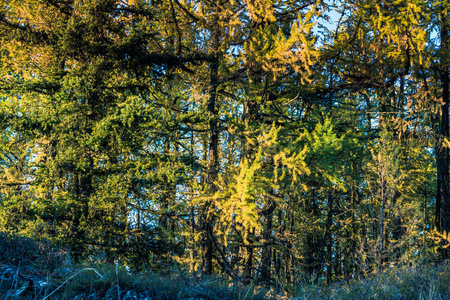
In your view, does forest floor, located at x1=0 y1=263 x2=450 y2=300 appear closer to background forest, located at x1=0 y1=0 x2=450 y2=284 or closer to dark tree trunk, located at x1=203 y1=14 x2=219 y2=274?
background forest, located at x1=0 y1=0 x2=450 y2=284

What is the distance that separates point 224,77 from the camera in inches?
371

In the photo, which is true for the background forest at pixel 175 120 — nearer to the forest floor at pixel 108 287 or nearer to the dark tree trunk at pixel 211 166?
the dark tree trunk at pixel 211 166

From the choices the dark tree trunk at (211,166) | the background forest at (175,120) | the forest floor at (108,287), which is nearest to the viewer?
the forest floor at (108,287)

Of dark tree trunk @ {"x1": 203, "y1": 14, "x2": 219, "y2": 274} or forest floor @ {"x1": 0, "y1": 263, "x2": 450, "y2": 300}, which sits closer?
forest floor @ {"x1": 0, "y1": 263, "x2": 450, "y2": 300}

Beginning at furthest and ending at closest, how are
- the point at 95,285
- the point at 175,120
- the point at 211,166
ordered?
the point at 211,166 < the point at 175,120 < the point at 95,285

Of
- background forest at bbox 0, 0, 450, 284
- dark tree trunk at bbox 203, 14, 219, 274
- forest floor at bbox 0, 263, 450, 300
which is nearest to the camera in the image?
forest floor at bbox 0, 263, 450, 300

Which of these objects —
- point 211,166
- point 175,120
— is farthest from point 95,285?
point 211,166

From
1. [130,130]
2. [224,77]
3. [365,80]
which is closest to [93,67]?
[130,130]

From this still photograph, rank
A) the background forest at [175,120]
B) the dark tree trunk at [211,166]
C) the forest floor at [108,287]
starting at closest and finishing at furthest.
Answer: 1. the forest floor at [108,287]
2. the background forest at [175,120]
3. the dark tree trunk at [211,166]

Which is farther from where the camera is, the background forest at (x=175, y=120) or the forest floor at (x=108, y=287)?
the background forest at (x=175, y=120)

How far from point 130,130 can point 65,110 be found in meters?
1.71

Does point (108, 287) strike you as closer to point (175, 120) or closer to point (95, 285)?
point (95, 285)

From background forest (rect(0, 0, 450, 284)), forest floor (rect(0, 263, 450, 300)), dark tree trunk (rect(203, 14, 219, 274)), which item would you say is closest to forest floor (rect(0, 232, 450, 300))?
forest floor (rect(0, 263, 450, 300))

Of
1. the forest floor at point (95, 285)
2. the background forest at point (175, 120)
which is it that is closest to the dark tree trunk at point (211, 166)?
the background forest at point (175, 120)
